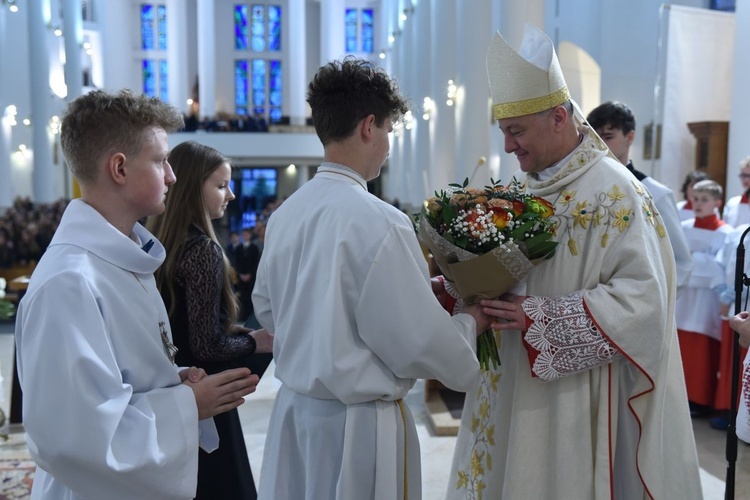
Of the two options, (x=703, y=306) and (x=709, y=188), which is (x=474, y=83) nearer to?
(x=709, y=188)

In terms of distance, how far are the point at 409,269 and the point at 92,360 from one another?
81cm

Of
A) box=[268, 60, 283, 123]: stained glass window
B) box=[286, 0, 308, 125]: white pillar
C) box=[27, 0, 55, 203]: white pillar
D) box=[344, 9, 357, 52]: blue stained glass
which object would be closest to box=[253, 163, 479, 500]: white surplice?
box=[27, 0, 55, 203]: white pillar

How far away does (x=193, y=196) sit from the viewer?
2.84 meters

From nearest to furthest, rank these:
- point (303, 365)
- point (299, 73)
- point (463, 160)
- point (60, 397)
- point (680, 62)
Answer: point (60, 397) < point (303, 365) < point (680, 62) < point (463, 160) < point (299, 73)

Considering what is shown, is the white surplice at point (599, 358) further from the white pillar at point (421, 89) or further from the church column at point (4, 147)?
the white pillar at point (421, 89)

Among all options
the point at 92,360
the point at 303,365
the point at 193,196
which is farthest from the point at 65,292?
the point at 193,196

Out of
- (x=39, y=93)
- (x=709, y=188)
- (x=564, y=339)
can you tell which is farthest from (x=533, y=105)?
(x=39, y=93)

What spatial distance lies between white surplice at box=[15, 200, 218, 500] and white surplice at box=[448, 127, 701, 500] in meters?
1.13

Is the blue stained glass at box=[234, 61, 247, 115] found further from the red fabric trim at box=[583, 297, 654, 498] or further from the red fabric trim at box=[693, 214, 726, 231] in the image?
the red fabric trim at box=[583, 297, 654, 498]

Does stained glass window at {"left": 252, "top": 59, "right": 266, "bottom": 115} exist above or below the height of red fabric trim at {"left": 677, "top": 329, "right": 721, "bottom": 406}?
above

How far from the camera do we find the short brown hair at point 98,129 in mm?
1578

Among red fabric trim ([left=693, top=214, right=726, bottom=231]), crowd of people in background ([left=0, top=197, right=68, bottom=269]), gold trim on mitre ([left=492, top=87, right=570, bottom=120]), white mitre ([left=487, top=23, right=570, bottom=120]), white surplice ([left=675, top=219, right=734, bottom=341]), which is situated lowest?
crowd of people in background ([left=0, top=197, right=68, bottom=269])

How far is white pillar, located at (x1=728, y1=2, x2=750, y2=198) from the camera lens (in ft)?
21.1

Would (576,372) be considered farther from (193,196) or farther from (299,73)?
(299,73)
